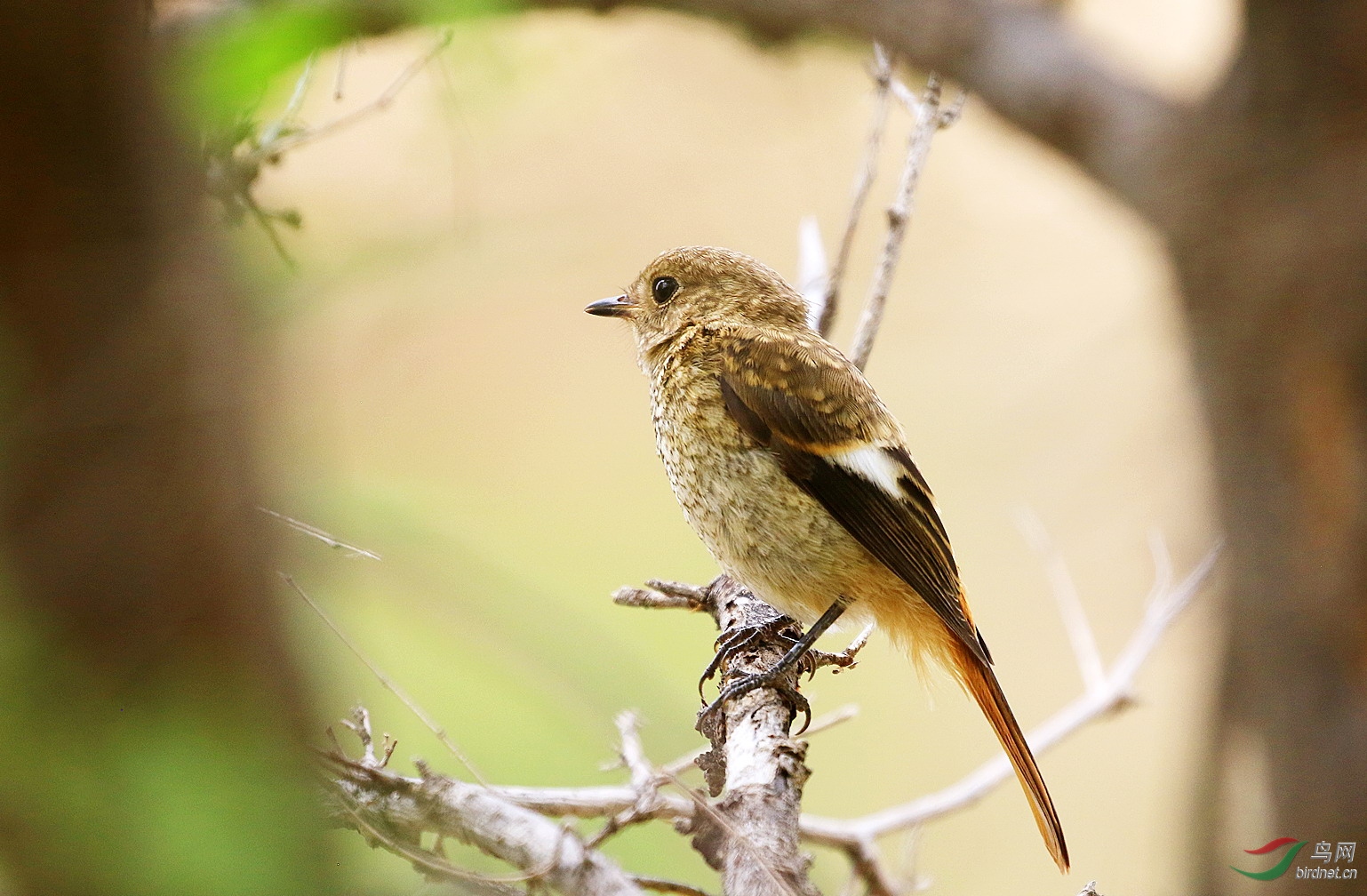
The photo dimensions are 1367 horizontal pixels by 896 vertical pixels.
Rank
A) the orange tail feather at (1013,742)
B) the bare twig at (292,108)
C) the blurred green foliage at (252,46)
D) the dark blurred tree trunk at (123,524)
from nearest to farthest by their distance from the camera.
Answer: the dark blurred tree trunk at (123,524) < the blurred green foliage at (252,46) < the bare twig at (292,108) < the orange tail feather at (1013,742)

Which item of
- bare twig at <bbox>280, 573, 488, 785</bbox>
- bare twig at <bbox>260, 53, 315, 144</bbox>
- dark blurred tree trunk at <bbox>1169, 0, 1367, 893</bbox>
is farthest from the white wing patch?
dark blurred tree trunk at <bbox>1169, 0, 1367, 893</bbox>

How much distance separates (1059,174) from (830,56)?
50.7 inches

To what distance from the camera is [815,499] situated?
6.26ft

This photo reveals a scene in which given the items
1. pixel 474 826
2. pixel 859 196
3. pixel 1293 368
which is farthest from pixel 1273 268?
pixel 474 826

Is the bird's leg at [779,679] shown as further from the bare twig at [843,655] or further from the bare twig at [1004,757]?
the bare twig at [1004,757]

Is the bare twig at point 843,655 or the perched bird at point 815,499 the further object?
the bare twig at point 843,655

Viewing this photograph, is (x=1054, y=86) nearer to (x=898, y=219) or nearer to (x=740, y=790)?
A: (x=898, y=219)

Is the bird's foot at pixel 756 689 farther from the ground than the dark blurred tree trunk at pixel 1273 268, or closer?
closer

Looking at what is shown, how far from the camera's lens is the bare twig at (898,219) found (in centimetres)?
226

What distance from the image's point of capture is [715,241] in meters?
2.37

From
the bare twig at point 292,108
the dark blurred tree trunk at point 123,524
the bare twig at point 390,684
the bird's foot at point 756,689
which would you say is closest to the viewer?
the dark blurred tree trunk at point 123,524

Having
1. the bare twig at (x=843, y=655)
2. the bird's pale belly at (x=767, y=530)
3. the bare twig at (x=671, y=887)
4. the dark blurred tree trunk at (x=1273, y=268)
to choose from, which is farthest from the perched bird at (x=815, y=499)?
the dark blurred tree trunk at (x=1273, y=268)

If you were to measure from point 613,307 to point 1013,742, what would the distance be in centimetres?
123

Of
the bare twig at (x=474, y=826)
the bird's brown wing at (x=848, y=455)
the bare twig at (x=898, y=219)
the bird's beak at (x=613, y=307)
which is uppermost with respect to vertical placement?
the bare twig at (x=898, y=219)
